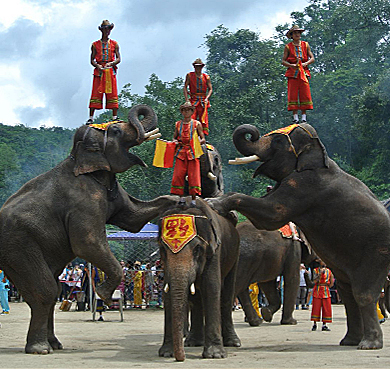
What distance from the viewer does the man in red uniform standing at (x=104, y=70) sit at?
1298 cm

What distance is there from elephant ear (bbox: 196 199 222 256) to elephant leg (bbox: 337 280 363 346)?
2587 mm

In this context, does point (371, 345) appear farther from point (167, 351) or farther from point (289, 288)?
point (289, 288)

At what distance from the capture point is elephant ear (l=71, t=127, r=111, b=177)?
11.7 meters

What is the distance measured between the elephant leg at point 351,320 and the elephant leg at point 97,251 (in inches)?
148

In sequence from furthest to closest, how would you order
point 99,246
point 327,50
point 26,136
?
1. point 26,136
2. point 327,50
3. point 99,246

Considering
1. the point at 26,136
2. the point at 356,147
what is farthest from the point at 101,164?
the point at 26,136

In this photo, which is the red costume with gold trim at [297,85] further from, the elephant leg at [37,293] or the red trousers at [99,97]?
the elephant leg at [37,293]

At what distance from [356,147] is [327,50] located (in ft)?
39.6

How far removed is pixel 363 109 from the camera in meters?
37.1

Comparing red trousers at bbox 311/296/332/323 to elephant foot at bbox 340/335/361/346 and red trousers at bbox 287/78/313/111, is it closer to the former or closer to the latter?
elephant foot at bbox 340/335/361/346

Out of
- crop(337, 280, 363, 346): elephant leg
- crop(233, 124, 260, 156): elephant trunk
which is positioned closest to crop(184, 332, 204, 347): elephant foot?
crop(337, 280, 363, 346): elephant leg

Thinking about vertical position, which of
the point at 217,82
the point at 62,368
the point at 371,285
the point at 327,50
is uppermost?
the point at 327,50

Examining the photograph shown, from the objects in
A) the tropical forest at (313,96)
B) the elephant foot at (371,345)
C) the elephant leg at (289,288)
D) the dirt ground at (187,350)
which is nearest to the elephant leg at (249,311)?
the dirt ground at (187,350)

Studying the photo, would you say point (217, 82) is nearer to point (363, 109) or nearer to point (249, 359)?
point (363, 109)
